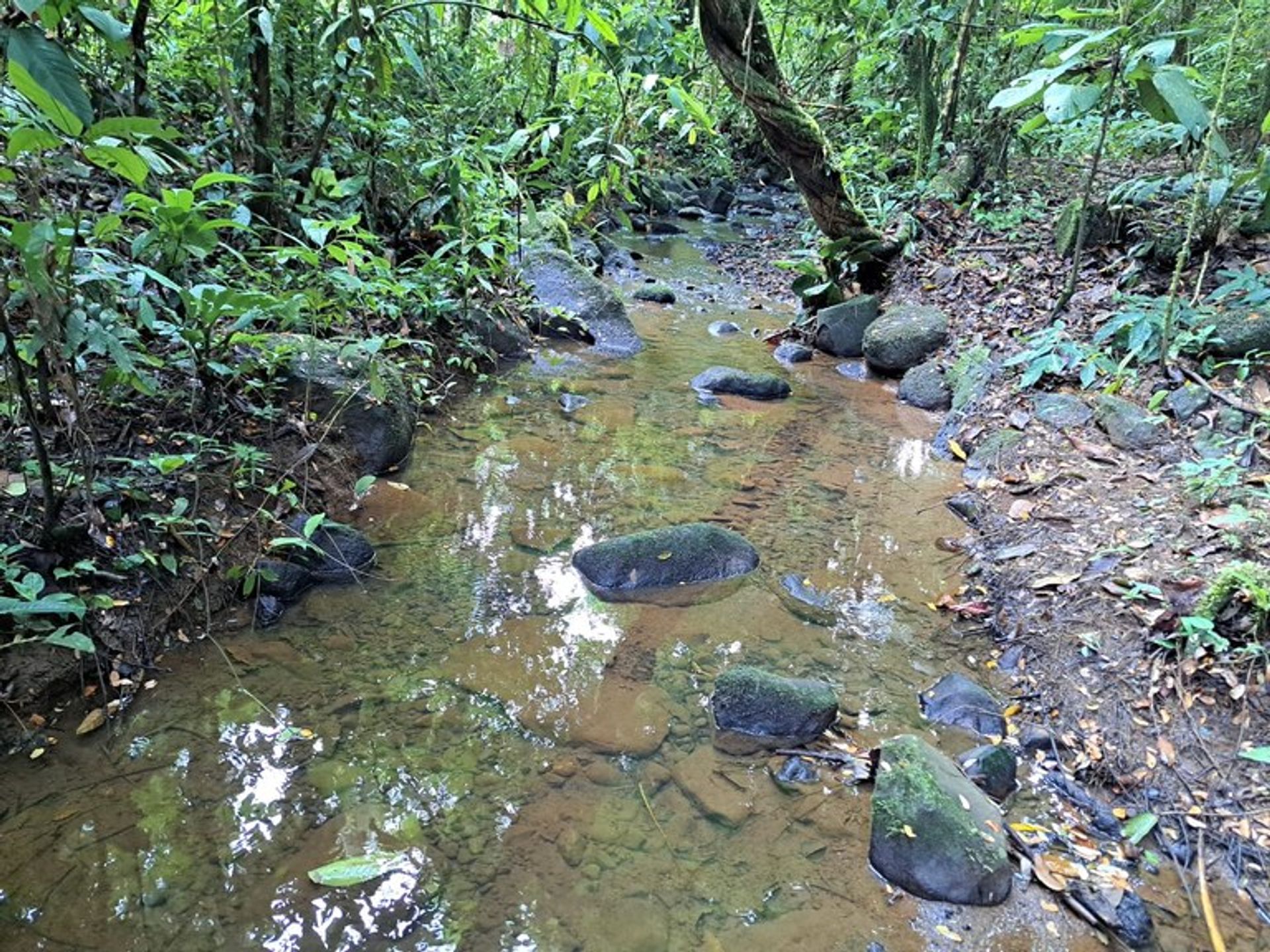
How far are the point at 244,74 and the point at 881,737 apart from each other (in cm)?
562

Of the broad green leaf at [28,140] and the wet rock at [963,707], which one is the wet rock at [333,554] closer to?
the broad green leaf at [28,140]

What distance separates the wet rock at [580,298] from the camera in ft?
23.5

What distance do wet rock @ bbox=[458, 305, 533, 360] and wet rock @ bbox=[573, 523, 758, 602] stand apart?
9.90 feet

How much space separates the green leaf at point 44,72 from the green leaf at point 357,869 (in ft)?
6.33

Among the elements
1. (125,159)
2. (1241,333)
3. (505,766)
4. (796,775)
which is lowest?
(796,775)

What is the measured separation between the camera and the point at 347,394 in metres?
4.22

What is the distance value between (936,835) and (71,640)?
280cm

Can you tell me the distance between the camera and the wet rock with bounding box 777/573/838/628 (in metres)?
3.52

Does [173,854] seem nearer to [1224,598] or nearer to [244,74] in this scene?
[1224,598]

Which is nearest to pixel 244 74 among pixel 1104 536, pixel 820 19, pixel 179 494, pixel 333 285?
pixel 333 285

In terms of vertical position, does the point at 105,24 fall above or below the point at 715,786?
above

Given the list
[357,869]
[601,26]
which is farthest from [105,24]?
[357,869]

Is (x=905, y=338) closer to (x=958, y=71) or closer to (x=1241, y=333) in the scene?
(x=1241, y=333)

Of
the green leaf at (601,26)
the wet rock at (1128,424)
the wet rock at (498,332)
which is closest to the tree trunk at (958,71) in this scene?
the wet rock at (1128,424)
